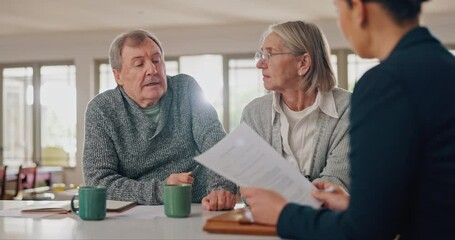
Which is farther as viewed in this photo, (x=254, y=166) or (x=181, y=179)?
(x=181, y=179)

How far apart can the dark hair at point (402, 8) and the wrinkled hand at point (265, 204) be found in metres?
0.42

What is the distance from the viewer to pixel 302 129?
2.08 meters

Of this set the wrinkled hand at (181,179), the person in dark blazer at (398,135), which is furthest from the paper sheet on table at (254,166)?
the wrinkled hand at (181,179)

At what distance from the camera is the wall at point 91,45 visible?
8344mm

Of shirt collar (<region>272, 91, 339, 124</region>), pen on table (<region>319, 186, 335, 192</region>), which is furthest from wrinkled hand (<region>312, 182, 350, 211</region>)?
shirt collar (<region>272, 91, 339, 124</region>)

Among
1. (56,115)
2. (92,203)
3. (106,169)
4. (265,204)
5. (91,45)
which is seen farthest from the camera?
(56,115)

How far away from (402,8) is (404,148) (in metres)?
0.26

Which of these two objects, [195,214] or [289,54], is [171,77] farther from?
[195,214]

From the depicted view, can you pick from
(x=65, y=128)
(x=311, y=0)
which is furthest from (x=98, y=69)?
(x=311, y=0)

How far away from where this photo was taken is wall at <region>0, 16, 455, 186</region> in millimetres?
8344

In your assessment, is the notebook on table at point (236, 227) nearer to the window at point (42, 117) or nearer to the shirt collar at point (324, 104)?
the shirt collar at point (324, 104)

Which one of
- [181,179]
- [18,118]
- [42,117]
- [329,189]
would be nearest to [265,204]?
[329,189]

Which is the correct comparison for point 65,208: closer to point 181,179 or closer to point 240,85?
point 181,179

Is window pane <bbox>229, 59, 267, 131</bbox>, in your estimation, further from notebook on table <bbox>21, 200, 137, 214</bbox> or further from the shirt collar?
notebook on table <bbox>21, 200, 137, 214</bbox>
